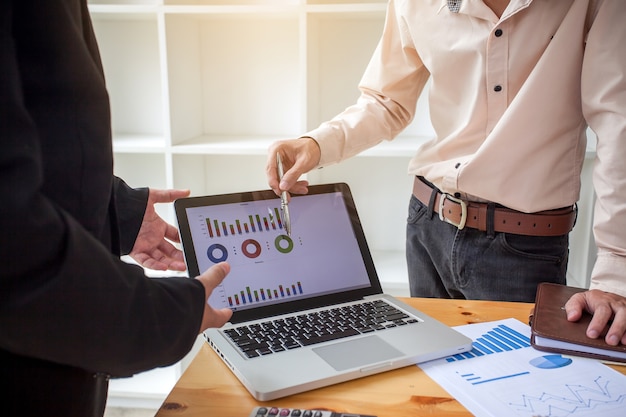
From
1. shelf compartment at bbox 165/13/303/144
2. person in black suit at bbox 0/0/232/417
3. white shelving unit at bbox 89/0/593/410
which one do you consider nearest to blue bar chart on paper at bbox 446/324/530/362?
person in black suit at bbox 0/0/232/417

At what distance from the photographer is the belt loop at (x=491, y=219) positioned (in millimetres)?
1232

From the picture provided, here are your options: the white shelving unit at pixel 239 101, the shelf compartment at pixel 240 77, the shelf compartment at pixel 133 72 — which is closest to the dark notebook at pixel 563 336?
the white shelving unit at pixel 239 101

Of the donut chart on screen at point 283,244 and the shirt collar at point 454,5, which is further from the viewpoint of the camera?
the shirt collar at point 454,5

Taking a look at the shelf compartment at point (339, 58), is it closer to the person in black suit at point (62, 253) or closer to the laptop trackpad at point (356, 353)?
the laptop trackpad at point (356, 353)

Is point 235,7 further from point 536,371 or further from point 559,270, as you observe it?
point 536,371

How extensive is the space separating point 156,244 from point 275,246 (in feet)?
0.71

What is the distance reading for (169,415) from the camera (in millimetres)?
703

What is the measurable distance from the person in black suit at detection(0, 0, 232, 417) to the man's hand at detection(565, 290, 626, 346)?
0.60 metres

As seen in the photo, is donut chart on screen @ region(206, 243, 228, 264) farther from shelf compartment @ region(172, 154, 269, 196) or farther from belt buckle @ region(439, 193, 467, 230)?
shelf compartment @ region(172, 154, 269, 196)

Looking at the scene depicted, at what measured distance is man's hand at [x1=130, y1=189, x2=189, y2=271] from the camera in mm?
981

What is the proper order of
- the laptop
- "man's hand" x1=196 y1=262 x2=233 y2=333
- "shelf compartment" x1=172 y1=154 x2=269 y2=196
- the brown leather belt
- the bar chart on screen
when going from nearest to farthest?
1. "man's hand" x1=196 y1=262 x2=233 y2=333
2. the laptop
3. the bar chart on screen
4. the brown leather belt
5. "shelf compartment" x1=172 y1=154 x2=269 y2=196

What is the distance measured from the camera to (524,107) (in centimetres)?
117

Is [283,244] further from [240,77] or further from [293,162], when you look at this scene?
[240,77]

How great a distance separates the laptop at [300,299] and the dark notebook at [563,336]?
120 mm
